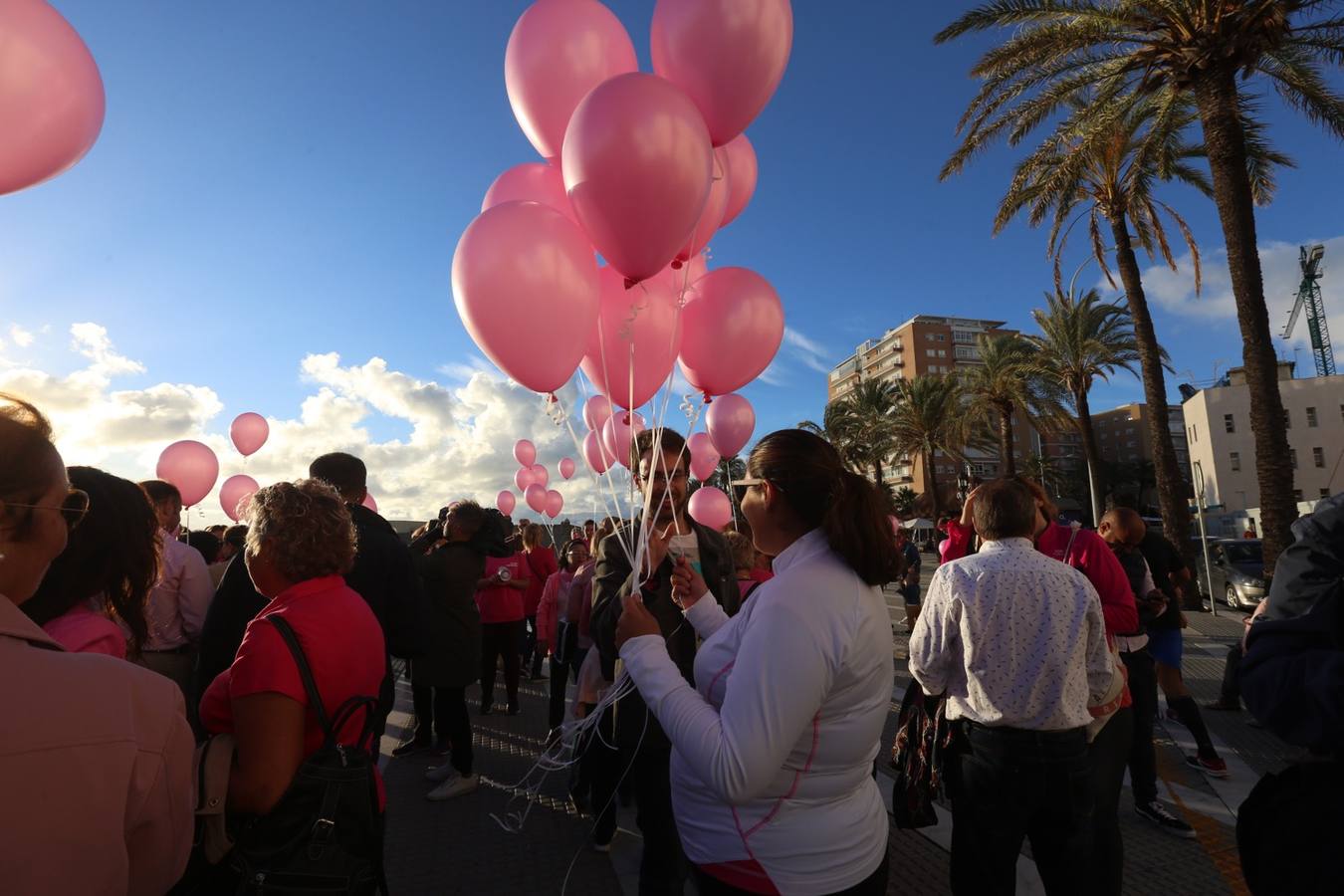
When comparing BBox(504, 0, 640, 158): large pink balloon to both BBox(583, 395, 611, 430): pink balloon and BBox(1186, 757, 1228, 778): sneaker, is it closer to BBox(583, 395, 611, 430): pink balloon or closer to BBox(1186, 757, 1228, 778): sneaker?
BBox(583, 395, 611, 430): pink balloon

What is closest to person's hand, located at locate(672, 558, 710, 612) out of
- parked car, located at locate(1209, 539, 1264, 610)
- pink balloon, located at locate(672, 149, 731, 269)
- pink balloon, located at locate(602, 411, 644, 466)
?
pink balloon, located at locate(672, 149, 731, 269)

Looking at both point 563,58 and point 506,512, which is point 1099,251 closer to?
point 506,512

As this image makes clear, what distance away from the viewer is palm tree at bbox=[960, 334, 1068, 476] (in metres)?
25.2

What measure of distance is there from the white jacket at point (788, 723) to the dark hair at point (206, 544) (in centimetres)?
551

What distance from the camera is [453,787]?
486cm

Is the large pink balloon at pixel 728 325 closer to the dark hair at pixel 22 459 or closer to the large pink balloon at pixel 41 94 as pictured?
the large pink balloon at pixel 41 94

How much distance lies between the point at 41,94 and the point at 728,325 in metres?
2.71

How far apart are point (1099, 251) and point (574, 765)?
49.2 ft

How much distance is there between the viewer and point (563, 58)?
3.19 meters

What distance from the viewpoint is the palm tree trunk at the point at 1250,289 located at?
927 centimetres

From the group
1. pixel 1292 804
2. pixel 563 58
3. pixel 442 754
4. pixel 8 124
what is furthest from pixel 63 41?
pixel 442 754

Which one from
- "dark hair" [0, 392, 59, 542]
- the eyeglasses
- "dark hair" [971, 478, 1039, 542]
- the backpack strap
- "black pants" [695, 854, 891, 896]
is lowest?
"black pants" [695, 854, 891, 896]

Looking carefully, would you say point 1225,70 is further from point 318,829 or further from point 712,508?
point 318,829

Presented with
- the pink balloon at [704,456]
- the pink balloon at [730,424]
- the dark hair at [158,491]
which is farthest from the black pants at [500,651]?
the dark hair at [158,491]
